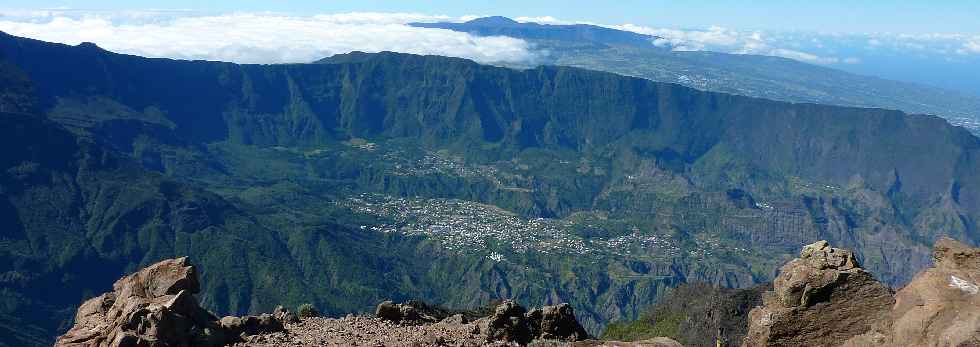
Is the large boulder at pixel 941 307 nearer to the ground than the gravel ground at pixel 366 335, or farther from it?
farther from it

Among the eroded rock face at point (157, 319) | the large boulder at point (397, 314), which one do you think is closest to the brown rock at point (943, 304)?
the large boulder at point (397, 314)

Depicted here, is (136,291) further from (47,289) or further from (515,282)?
(515,282)

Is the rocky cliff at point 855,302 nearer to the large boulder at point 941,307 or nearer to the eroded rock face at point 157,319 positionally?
the large boulder at point 941,307

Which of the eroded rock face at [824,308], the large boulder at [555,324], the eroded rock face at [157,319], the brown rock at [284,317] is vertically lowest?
the brown rock at [284,317]

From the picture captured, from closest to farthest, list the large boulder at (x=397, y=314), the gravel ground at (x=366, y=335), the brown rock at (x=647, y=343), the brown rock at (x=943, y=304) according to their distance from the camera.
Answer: the brown rock at (x=943, y=304), the brown rock at (x=647, y=343), the gravel ground at (x=366, y=335), the large boulder at (x=397, y=314)

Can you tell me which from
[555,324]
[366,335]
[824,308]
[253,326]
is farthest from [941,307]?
[253,326]

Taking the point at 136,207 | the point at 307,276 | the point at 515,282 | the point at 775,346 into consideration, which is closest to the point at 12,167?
the point at 136,207

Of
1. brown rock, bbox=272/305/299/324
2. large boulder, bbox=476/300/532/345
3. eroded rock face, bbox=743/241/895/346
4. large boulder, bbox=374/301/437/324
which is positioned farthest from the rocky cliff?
brown rock, bbox=272/305/299/324

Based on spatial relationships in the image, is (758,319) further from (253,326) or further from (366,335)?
(253,326)

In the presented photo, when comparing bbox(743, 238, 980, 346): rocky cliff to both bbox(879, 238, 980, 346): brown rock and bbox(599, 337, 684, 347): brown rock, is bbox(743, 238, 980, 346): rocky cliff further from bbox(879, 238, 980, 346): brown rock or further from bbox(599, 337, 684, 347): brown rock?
bbox(599, 337, 684, 347): brown rock

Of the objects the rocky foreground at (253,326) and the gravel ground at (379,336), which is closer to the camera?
the rocky foreground at (253,326)
